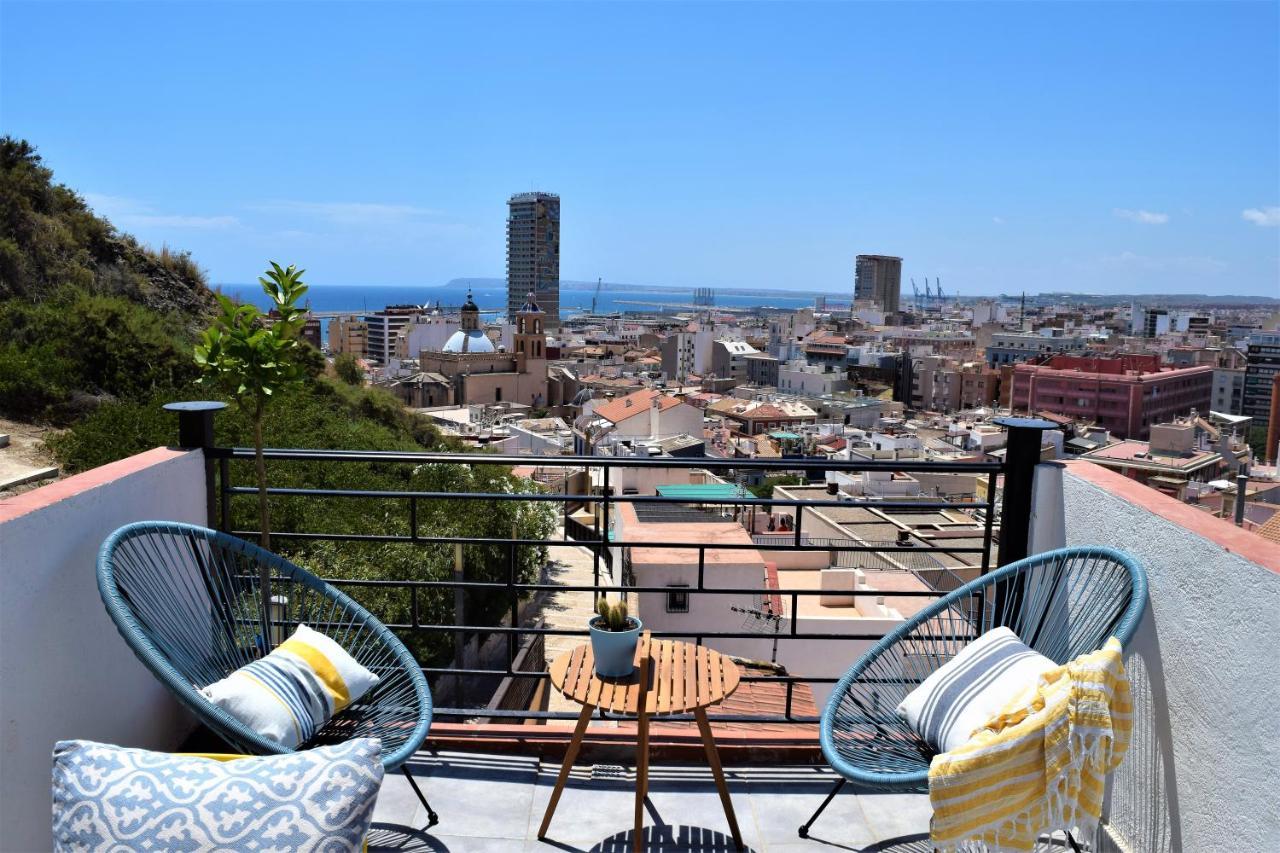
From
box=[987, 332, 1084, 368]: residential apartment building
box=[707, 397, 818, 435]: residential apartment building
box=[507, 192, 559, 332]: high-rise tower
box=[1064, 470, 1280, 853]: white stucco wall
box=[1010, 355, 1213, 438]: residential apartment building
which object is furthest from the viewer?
box=[507, 192, 559, 332]: high-rise tower

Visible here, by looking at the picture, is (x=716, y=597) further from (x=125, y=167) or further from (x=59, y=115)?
(x=125, y=167)

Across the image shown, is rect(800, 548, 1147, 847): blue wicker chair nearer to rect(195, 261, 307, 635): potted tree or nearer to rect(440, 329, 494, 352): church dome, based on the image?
rect(195, 261, 307, 635): potted tree

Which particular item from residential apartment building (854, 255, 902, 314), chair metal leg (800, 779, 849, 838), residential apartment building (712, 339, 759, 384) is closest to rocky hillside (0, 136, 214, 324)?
chair metal leg (800, 779, 849, 838)

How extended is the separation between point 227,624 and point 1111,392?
5556cm

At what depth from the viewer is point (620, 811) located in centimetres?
216

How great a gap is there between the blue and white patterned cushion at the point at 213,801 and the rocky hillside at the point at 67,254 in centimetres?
1182

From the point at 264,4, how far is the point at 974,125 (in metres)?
51.0

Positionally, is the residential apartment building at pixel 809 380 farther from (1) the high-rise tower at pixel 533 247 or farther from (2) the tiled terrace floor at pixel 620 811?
(2) the tiled terrace floor at pixel 620 811

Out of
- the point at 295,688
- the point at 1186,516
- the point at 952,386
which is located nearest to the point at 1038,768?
the point at 1186,516

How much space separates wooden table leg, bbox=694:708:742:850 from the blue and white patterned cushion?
2.57 ft

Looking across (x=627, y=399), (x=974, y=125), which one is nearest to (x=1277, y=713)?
(x=627, y=399)

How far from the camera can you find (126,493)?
205cm

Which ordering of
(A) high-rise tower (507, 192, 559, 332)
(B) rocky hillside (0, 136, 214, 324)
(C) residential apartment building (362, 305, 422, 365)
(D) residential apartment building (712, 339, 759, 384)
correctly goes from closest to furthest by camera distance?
(B) rocky hillside (0, 136, 214, 324), (D) residential apartment building (712, 339, 759, 384), (C) residential apartment building (362, 305, 422, 365), (A) high-rise tower (507, 192, 559, 332)

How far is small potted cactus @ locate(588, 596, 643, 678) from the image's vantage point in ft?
6.32
